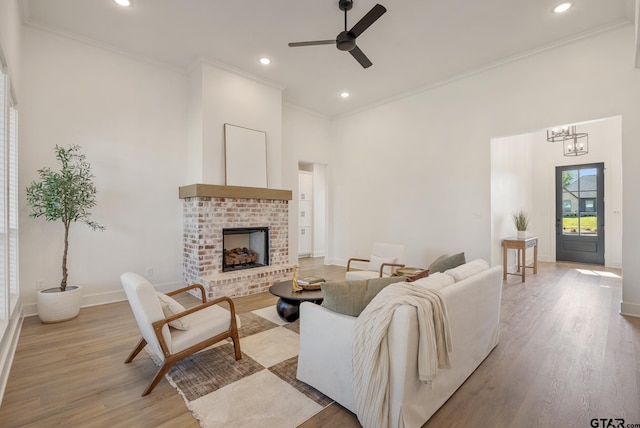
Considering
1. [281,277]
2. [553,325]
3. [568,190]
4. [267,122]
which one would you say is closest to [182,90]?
[267,122]

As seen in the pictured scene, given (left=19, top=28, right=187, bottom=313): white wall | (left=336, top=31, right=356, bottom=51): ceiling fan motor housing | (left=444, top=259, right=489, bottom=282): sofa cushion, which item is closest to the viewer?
(left=444, top=259, right=489, bottom=282): sofa cushion

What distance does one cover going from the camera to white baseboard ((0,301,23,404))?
2.21 meters

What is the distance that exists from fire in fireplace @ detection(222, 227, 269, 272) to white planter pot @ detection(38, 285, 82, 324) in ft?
6.12

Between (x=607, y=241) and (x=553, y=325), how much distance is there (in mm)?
5303

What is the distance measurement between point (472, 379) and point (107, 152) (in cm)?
510

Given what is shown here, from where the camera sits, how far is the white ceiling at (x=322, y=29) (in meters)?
3.42

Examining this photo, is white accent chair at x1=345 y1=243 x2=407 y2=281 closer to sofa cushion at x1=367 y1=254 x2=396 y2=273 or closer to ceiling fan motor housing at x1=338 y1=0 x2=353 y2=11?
sofa cushion at x1=367 y1=254 x2=396 y2=273

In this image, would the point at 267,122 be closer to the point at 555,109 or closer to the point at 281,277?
the point at 281,277

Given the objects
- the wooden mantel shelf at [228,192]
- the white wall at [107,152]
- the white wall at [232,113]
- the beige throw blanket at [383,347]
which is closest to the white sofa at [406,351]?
the beige throw blanket at [383,347]

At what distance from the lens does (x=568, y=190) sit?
7.48m

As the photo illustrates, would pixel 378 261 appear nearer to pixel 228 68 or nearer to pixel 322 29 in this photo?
pixel 322 29

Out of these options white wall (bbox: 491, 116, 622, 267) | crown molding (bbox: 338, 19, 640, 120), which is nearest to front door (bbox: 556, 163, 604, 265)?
white wall (bbox: 491, 116, 622, 267)

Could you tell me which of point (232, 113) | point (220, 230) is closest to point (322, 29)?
point (232, 113)

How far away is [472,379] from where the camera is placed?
7.54 ft
